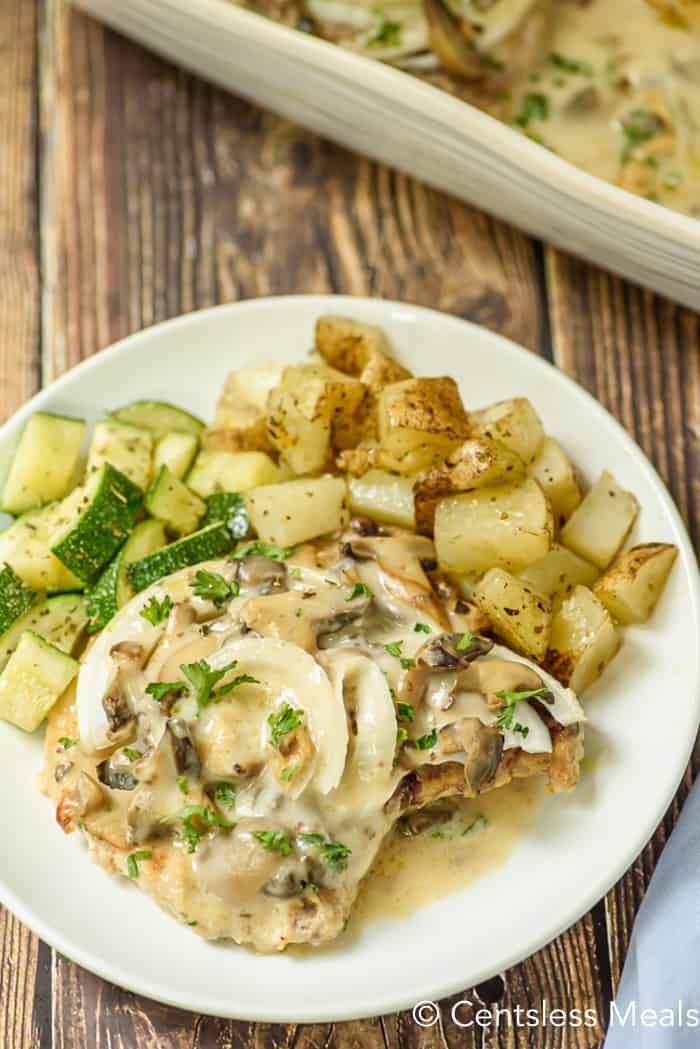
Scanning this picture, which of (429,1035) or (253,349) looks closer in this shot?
(429,1035)

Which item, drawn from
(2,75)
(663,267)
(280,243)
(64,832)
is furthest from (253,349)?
(2,75)

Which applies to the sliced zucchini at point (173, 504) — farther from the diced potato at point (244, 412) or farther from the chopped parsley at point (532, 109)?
the chopped parsley at point (532, 109)

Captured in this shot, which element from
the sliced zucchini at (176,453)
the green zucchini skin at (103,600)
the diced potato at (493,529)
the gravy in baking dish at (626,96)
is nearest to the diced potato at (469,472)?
the diced potato at (493,529)

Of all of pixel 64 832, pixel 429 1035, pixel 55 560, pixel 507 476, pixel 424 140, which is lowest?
pixel 429 1035

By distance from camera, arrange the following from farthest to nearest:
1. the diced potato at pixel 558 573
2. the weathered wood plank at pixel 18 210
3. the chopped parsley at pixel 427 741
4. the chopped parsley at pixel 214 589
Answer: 1. the weathered wood plank at pixel 18 210
2. the diced potato at pixel 558 573
3. the chopped parsley at pixel 214 589
4. the chopped parsley at pixel 427 741

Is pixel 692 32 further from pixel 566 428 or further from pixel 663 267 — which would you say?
pixel 566 428

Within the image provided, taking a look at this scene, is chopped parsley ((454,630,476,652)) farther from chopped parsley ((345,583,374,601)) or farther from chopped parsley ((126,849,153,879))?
chopped parsley ((126,849,153,879))

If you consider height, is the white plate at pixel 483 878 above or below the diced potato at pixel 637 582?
below
